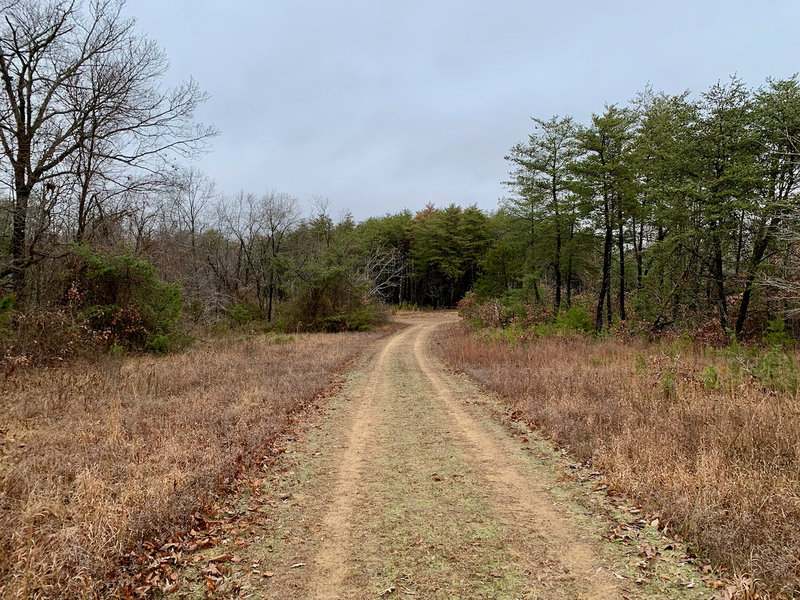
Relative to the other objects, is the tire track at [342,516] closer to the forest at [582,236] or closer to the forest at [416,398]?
the forest at [416,398]

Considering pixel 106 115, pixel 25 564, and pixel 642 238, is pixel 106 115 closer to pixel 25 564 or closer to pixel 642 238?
pixel 25 564

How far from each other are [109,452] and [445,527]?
4.58 meters

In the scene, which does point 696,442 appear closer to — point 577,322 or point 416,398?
point 416,398

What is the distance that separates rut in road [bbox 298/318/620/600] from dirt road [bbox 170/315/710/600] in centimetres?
1

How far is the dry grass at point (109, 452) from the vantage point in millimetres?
3484

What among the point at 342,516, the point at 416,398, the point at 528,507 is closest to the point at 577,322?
the point at 416,398

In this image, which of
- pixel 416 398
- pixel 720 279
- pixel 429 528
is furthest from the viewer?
pixel 720 279

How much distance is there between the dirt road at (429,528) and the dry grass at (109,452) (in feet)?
2.58

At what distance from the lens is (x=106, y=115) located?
1369cm

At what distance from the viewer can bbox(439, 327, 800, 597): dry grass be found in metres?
3.64

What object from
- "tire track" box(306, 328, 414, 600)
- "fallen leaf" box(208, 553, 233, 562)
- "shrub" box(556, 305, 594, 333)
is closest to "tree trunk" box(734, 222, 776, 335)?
"shrub" box(556, 305, 594, 333)

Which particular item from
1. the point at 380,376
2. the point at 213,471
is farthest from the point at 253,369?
the point at 213,471

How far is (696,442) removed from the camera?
559cm

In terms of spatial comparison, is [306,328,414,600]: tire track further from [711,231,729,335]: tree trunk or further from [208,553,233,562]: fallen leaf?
[711,231,729,335]: tree trunk
